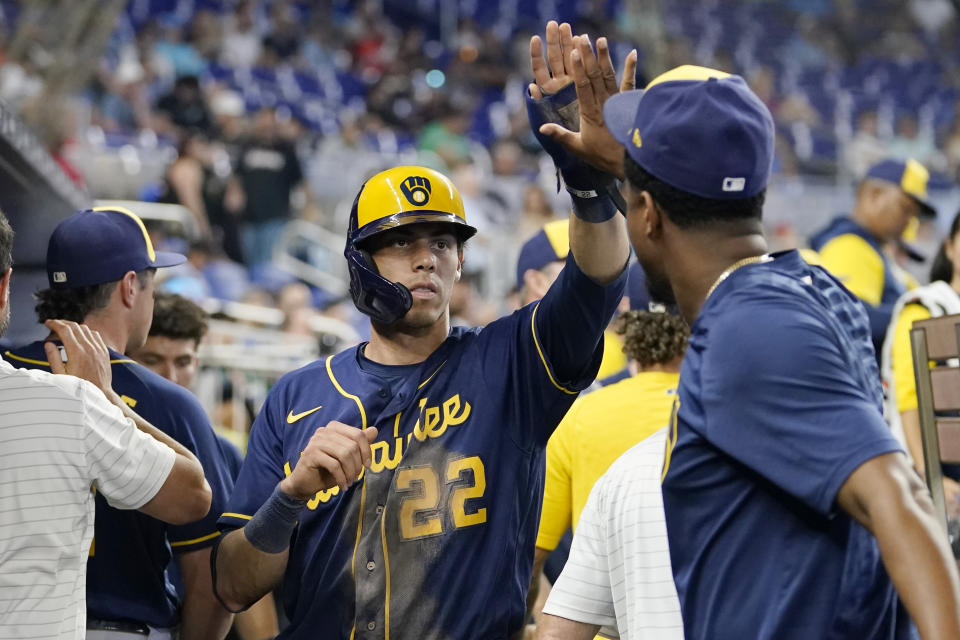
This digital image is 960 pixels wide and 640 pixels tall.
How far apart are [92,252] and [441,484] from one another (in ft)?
4.67

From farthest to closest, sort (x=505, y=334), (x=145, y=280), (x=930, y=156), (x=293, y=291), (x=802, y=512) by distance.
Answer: (x=930, y=156), (x=293, y=291), (x=145, y=280), (x=505, y=334), (x=802, y=512)

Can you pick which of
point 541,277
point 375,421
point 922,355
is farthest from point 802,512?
point 541,277

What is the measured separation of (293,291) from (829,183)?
996 centimetres

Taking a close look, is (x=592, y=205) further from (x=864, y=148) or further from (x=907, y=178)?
(x=864, y=148)

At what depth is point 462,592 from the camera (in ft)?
9.30

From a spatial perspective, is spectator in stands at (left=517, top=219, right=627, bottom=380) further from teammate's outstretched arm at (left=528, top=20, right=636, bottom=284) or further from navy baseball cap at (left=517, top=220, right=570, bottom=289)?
teammate's outstretched arm at (left=528, top=20, right=636, bottom=284)

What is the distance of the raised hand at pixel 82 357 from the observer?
290 cm

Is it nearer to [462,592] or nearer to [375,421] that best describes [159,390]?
[375,421]

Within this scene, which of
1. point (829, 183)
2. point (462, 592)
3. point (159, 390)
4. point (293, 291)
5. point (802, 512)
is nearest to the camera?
point (802, 512)

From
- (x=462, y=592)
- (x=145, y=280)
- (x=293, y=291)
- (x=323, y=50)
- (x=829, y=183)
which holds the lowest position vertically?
(x=462, y=592)

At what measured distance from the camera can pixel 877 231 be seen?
661cm

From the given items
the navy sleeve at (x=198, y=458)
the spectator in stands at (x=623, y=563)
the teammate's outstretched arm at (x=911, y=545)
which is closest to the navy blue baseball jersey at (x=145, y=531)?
the navy sleeve at (x=198, y=458)

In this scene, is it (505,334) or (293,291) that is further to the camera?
(293,291)

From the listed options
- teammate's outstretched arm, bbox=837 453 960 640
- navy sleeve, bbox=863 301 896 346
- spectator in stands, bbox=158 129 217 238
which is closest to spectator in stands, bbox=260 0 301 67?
spectator in stands, bbox=158 129 217 238
